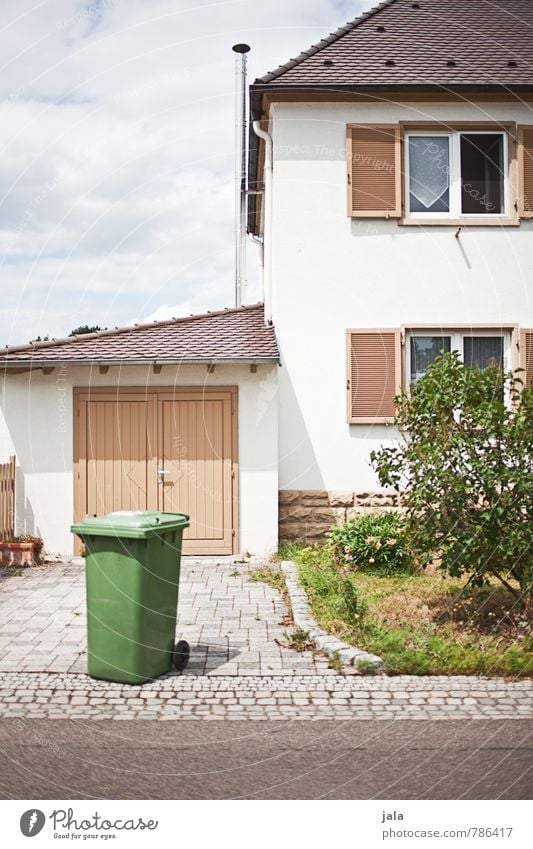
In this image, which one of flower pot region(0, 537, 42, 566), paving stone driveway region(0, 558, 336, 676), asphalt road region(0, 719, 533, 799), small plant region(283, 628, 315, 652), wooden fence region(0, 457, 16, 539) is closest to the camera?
asphalt road region(0, 719, 533, 799)

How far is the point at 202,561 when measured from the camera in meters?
12.1

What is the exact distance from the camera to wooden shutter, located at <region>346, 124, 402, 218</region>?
12.7 meters

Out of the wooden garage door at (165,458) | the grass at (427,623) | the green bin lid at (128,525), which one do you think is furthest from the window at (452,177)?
the green bin lid at (128,525)

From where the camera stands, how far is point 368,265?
41.9ft

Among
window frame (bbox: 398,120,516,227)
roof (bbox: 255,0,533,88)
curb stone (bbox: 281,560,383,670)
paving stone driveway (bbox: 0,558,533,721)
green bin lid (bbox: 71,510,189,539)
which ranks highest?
roof (bbox: 255,0,533,88)

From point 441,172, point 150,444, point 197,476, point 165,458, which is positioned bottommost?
point 197,476

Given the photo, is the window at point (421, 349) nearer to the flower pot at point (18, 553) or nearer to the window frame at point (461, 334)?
the window frame at point (461, 334)

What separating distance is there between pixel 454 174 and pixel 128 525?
882cm

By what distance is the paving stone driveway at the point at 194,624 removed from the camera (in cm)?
684

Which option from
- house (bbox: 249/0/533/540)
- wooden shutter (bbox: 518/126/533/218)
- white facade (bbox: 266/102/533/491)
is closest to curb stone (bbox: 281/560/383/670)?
house (bbox: 249/0/533/540)

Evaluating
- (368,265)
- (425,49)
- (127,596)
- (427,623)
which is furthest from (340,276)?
(127,596)

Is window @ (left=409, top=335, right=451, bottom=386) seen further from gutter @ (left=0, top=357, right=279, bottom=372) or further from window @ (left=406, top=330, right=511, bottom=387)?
gutter @ (left=0, top=357, right=279, bottom=372)

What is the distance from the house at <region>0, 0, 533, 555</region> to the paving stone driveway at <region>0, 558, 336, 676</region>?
4.90 ft

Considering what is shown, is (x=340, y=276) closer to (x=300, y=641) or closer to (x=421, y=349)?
(x=421, y=349)
